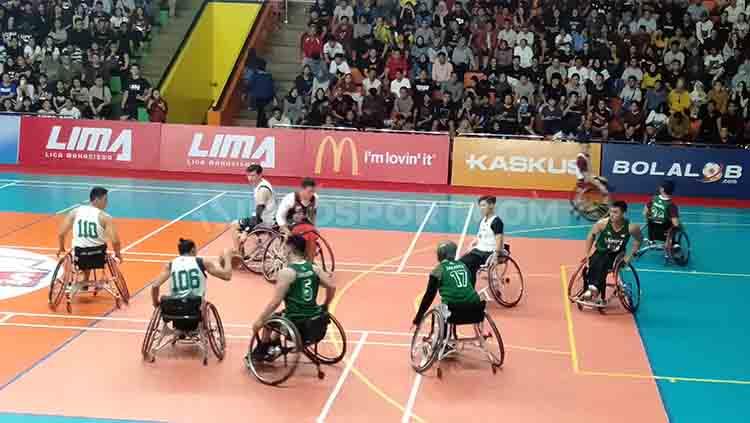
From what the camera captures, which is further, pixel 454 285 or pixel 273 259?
pixel 273 259

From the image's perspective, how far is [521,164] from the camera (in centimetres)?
2283

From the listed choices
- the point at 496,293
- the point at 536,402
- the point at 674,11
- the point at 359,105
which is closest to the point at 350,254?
the point at 496,293

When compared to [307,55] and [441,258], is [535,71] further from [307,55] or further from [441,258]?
[441,258]

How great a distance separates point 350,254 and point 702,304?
18.0ft

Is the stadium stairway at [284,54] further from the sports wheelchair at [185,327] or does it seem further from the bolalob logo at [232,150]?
the sports wheelchair at [185,327]

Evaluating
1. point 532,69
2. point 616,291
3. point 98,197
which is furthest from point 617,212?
point 532,69

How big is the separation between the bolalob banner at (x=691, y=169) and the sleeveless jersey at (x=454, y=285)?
43.4 feet

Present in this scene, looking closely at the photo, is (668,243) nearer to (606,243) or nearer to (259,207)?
(606,243)

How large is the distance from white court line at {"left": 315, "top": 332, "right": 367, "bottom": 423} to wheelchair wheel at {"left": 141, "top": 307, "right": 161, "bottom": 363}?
79.8 inches

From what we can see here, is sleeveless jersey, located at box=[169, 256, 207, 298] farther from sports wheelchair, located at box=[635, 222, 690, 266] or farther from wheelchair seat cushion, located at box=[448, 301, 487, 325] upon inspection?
sports wheelchair, located at box=[635, 222, 690, 266]

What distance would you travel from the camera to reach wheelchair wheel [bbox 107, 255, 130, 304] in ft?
40.9

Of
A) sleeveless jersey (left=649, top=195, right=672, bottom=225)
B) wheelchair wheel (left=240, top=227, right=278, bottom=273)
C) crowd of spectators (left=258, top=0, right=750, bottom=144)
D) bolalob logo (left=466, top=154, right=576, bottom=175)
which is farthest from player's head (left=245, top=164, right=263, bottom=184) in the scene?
crowd of spectators (left=258, top=0, right=750, bottom=144)

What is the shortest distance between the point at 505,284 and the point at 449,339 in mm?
3596

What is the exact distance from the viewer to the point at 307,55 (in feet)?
86.1
